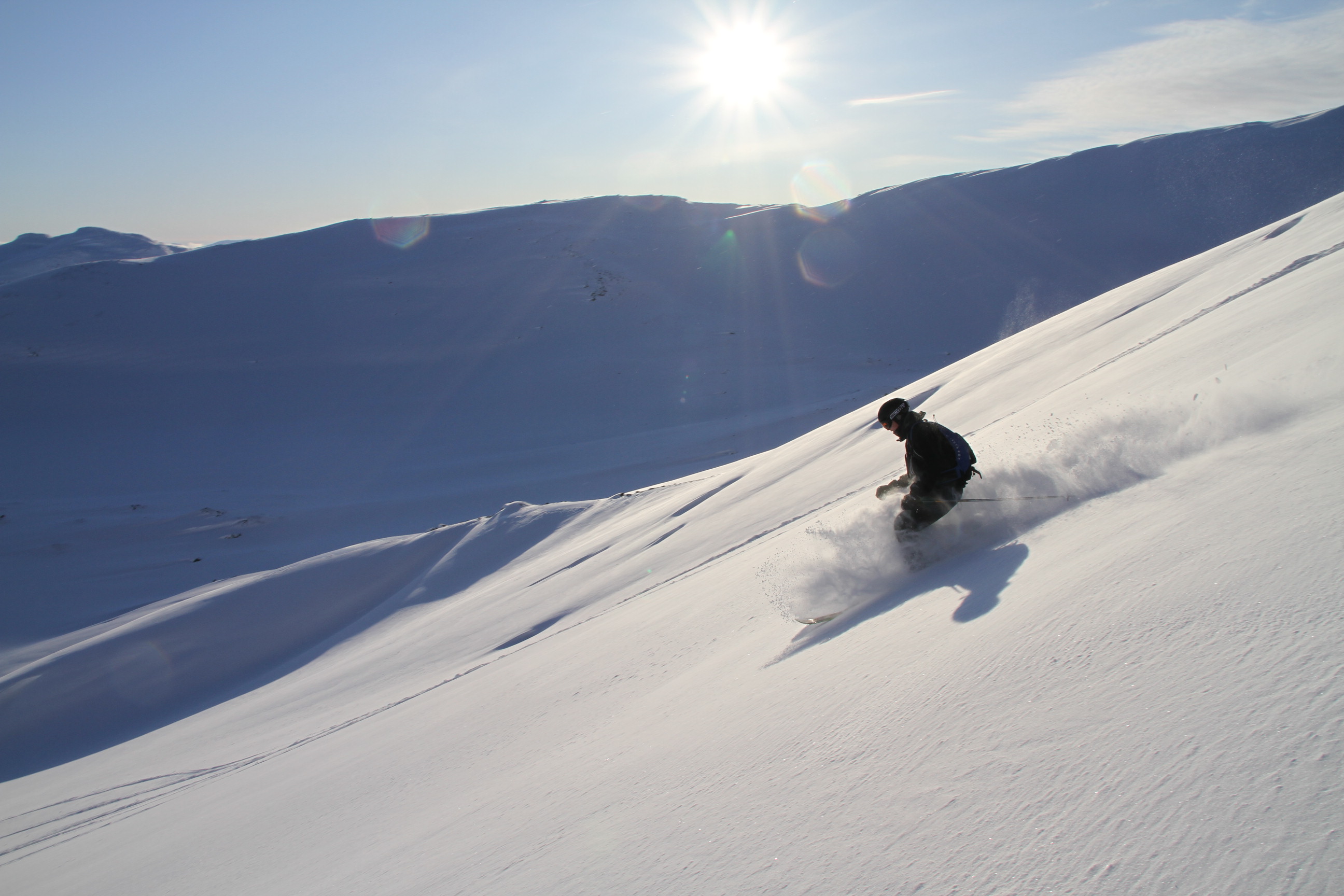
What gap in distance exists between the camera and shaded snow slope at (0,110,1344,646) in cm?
2159

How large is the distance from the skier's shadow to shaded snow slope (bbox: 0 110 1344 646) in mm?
16451

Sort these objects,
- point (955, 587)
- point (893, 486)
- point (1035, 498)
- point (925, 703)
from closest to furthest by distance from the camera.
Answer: point (925, 703), point (955, 587), point (1035, 498), point (893, 486)

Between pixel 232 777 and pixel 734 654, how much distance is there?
17.6 feet

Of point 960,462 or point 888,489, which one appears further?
point 888,489

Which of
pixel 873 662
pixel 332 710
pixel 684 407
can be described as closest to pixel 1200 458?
pixel 873 662

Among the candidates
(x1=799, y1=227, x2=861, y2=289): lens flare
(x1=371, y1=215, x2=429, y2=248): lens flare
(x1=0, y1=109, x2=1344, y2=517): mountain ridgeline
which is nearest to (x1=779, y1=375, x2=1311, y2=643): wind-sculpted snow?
(x1=0, y1=109, x2=1344, y2=517): mountain ridgeline

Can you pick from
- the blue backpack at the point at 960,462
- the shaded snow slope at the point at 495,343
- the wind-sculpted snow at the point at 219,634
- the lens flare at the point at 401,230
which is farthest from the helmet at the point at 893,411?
the lens flare at the point at 401,230

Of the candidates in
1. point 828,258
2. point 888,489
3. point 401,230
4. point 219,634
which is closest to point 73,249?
point 401,230

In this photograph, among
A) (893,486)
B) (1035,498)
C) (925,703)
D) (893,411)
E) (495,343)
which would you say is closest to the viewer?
(925,703)

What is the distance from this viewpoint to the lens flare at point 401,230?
48719 mm

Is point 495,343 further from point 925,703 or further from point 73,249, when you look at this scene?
point 73,249

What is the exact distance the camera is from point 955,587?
3285mm

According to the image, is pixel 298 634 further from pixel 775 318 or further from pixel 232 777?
pixel 775 318

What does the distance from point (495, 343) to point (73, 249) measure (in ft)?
257
